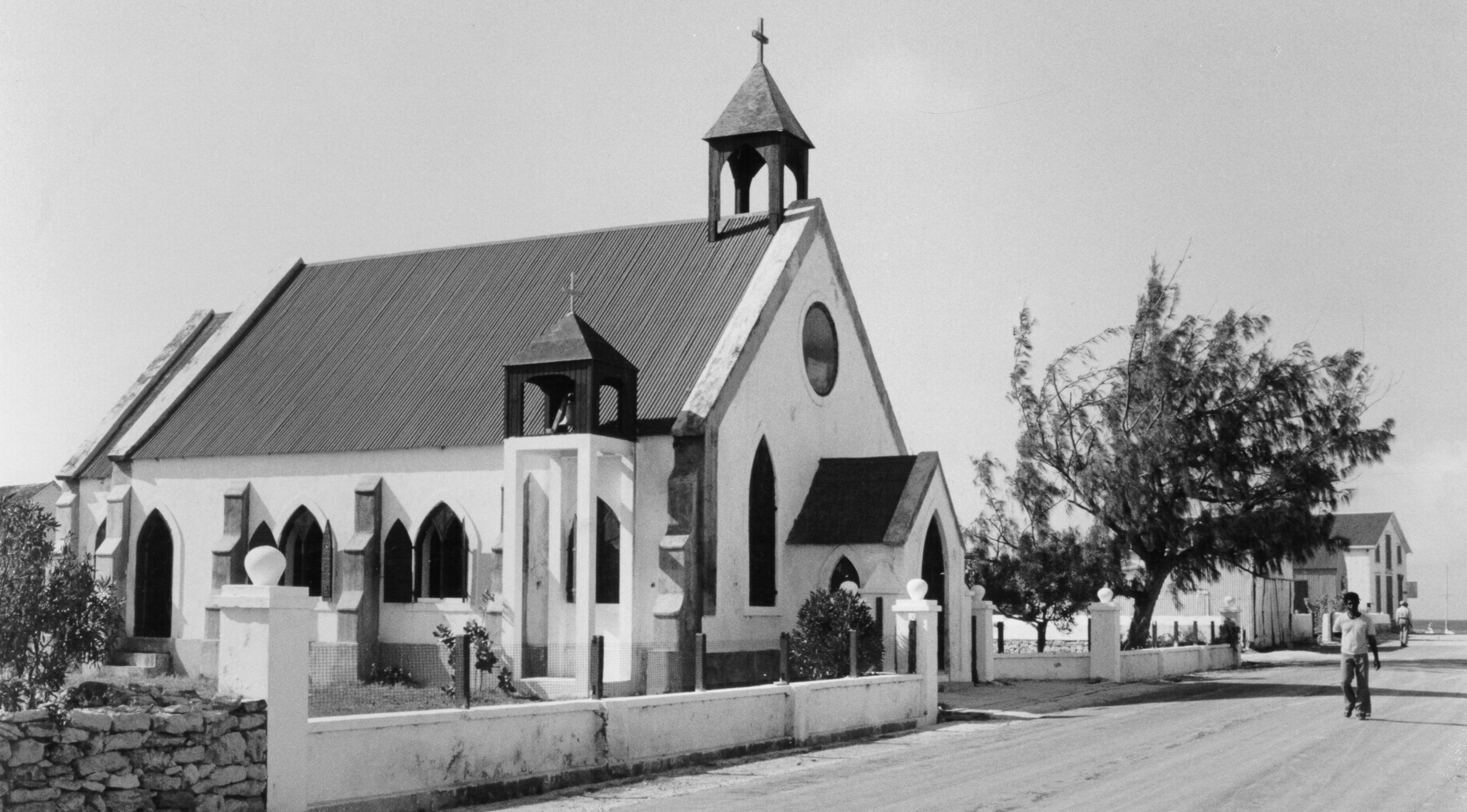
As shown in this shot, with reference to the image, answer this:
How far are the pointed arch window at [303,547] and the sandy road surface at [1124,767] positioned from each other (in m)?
14.0

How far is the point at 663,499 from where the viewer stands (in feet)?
89.7

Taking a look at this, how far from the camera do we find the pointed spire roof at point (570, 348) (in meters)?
26.6

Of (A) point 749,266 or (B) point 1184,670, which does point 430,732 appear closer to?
(A) point 749,266

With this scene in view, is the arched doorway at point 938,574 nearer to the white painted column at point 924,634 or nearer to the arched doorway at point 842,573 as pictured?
the arched doorway at point 842,573

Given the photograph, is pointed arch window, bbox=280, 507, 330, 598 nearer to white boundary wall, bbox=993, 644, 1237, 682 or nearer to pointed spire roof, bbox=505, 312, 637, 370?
pointed spire roof, bbox=505, 312, 637, 370

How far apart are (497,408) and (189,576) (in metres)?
8.41

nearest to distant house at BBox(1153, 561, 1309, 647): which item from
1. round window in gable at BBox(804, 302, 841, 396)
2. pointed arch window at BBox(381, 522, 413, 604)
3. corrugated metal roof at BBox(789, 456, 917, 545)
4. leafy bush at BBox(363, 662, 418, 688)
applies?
round window in gable at BBox(804, 302, 841, 396)

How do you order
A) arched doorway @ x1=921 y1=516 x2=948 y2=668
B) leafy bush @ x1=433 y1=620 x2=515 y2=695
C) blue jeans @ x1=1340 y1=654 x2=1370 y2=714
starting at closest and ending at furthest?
blue jeans @ x1=1340 y1=654 x2=1370 y2=714, leafy bush @ x1=433 y1=620 x2=515 y2=695, arched doorway @ x1=921 y1=516 x2=948 y2=668

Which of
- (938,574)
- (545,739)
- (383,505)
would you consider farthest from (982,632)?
(545,739)

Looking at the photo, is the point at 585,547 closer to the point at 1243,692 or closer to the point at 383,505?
the point at 383,505

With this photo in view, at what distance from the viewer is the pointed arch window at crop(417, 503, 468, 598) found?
29.5 m

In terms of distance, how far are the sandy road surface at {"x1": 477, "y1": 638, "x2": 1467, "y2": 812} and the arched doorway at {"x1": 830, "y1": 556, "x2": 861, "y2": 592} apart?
12.1 ft

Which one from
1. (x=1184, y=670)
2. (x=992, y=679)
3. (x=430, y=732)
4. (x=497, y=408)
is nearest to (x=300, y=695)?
(x=430, y=732)

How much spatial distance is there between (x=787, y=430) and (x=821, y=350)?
2679mm
